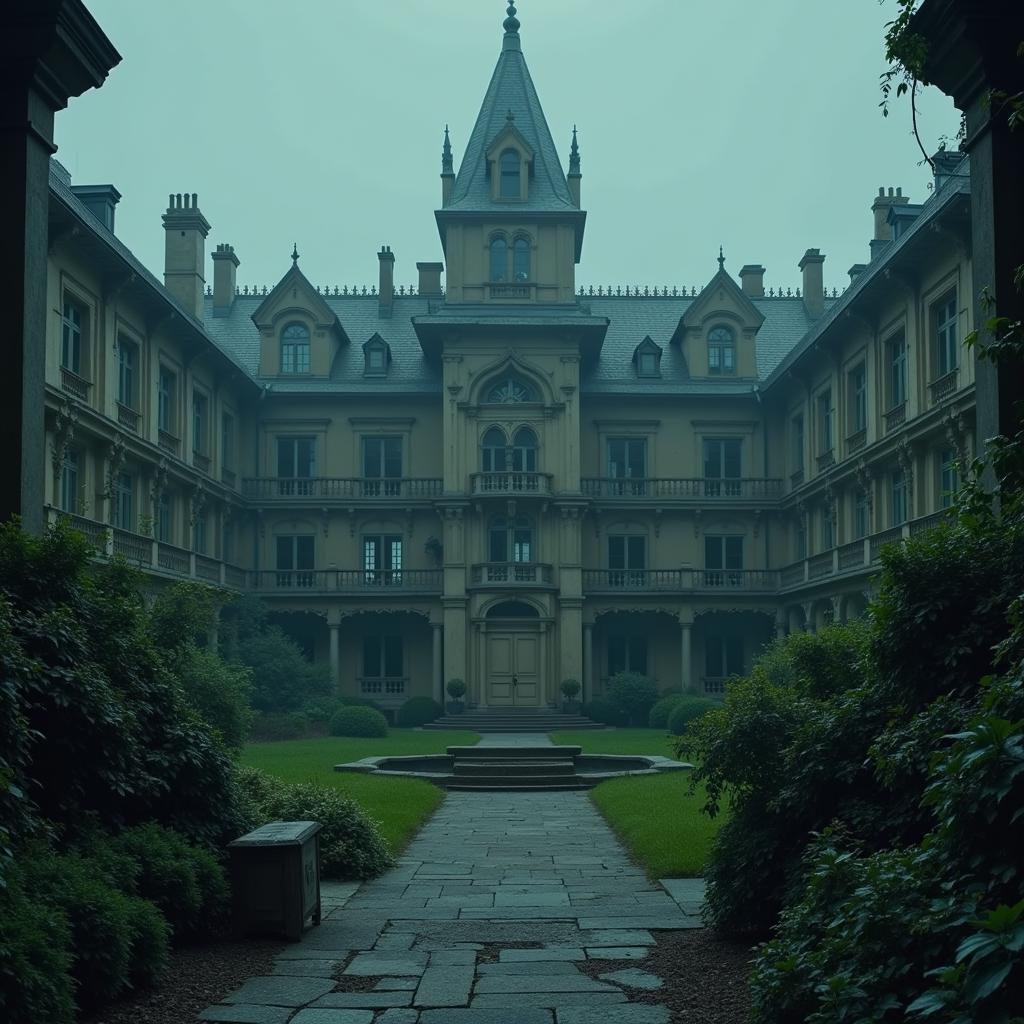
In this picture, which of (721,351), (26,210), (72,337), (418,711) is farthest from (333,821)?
(721,351)

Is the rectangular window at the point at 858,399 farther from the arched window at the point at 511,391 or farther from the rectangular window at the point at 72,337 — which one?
the rectangular window at the point at 72,337

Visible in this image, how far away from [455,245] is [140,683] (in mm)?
38487

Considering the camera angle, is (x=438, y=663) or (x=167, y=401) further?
(x=438, y=663)

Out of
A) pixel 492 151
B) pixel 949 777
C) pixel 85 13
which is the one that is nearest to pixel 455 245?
pixel 492 151

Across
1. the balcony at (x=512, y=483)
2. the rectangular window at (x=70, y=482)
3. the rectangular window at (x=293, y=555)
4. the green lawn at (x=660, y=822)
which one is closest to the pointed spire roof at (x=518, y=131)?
the balcony at (x=512, y=483)

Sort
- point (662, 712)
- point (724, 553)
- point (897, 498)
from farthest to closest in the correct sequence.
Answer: point (724, 553) < point (662, 712) < point (897, 498)

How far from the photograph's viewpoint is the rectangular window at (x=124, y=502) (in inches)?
1372

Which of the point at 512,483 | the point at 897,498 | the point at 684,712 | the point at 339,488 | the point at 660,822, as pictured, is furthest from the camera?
the point at 339,488

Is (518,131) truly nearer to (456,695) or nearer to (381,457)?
(381,457)

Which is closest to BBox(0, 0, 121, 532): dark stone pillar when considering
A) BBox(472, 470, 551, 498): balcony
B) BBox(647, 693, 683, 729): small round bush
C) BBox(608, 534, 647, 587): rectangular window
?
BBox(647, 693, 683, 729): small round bush

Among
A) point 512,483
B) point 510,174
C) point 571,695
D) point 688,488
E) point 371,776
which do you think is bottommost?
point 371,776

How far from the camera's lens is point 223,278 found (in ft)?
177

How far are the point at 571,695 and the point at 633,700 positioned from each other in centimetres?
217

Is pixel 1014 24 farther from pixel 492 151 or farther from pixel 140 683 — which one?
pixel 492 151
